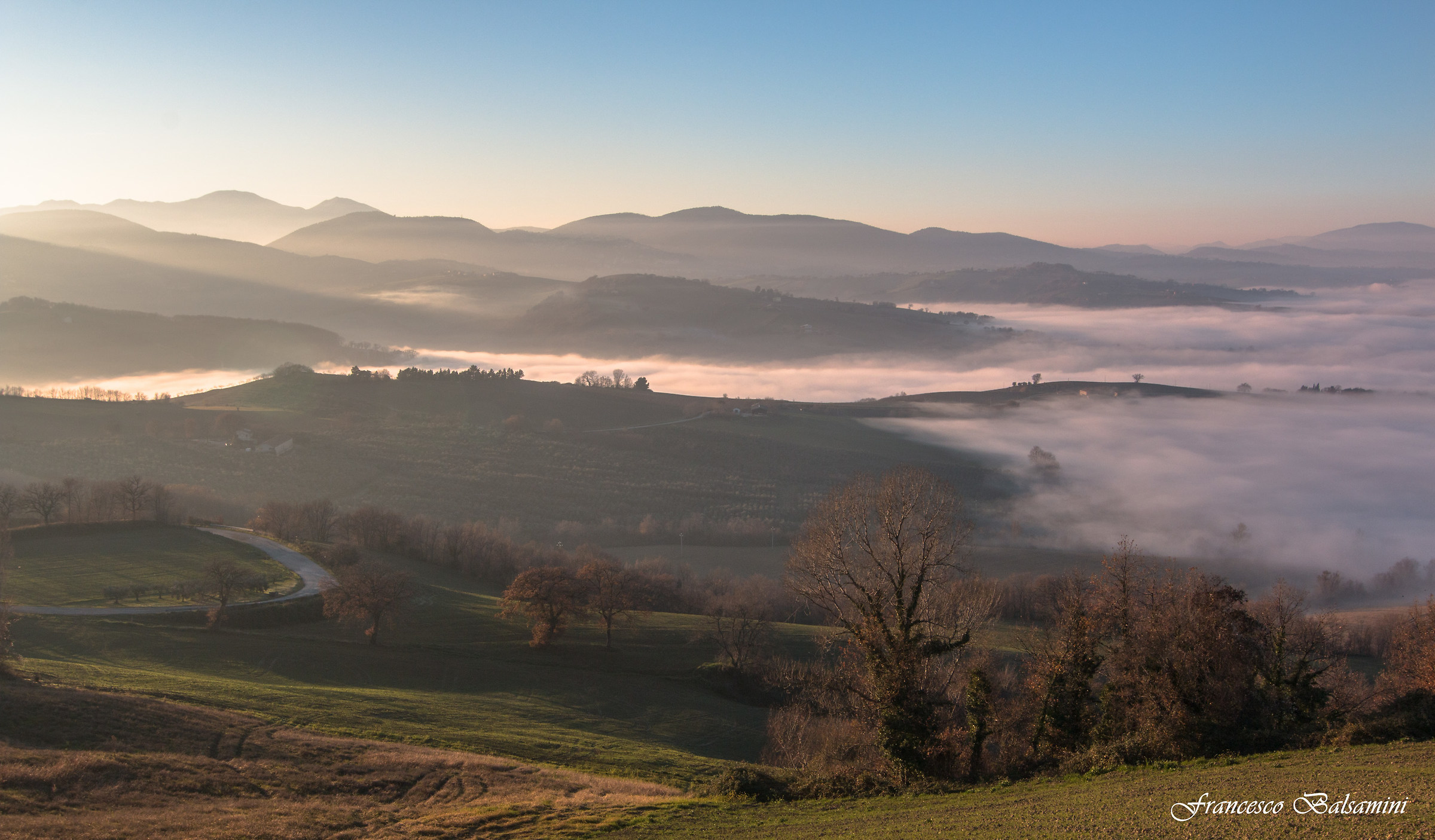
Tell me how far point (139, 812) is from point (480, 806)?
27.8ft

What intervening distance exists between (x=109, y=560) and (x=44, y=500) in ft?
46.8

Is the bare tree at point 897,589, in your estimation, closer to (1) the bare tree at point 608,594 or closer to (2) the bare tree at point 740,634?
(2) the bare tree at point 740,634

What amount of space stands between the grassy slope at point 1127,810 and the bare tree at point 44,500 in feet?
201

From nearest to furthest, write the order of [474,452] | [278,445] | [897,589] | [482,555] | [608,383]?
[897,589]
[482,555]
[278,445]
[474,452]
[608,383]

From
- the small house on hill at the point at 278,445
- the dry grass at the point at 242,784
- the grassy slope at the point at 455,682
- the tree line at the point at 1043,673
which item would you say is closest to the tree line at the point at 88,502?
the grassy slope at the point at 455,682

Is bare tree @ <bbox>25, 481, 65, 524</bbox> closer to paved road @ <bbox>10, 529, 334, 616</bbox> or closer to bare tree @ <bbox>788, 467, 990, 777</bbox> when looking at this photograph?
paved road @ <bbox>10, 529, 334, 616</bbox>

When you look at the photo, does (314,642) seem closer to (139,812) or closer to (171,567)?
(171,567)

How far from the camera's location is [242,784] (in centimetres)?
2506

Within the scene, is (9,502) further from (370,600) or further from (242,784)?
(242,784)

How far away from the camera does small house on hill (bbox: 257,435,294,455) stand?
363 feet

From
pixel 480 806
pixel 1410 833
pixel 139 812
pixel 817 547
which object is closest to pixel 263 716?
pixel 139 812

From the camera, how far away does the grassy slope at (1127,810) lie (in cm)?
1548

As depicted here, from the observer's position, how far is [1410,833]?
13648mm

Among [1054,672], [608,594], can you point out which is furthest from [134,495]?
[1054,672]
